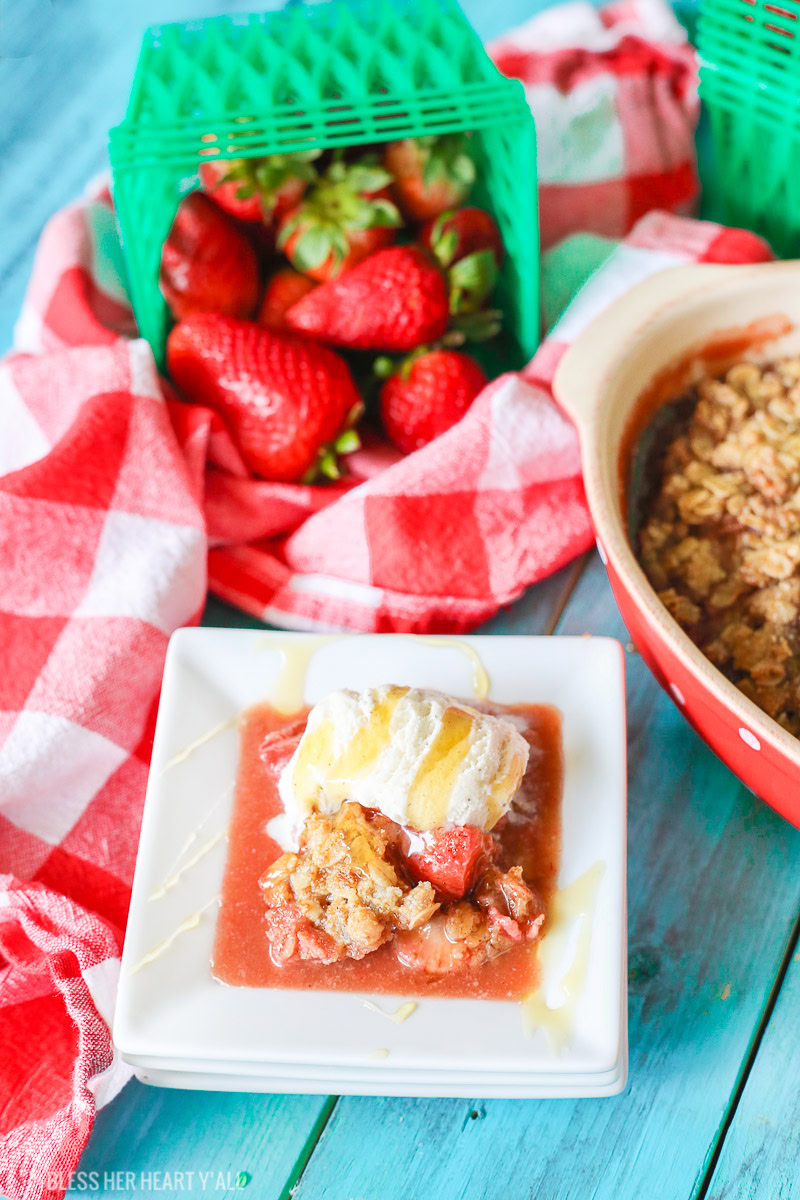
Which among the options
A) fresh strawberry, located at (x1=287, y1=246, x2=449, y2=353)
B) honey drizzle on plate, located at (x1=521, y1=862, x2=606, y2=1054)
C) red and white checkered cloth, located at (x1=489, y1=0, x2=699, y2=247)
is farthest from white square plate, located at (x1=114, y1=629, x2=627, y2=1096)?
red and white checkered cloth, located at (x1=489, y1=0, x2=699, y2=247)

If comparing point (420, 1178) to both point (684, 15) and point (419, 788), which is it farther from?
point (684, 15)

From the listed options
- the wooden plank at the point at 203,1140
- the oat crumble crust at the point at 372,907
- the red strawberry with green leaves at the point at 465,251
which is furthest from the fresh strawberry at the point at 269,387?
the wooden plank at the point at 203,1140

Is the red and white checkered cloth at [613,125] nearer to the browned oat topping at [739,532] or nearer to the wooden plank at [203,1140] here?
the browned oat topping at [739,532]

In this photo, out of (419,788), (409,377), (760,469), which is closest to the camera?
(419,788)

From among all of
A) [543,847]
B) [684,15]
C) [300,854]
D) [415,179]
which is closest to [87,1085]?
[300,854]

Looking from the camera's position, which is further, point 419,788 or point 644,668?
point 644,668

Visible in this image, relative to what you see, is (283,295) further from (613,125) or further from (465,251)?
(613,125)

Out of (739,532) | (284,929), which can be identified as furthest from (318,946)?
(739,532)

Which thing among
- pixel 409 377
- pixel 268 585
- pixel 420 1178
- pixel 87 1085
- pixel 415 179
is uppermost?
pixel 415 179

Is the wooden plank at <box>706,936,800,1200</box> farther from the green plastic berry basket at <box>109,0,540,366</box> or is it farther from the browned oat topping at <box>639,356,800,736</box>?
the green plastic berry basket at <box>109,0,540,366</box>
